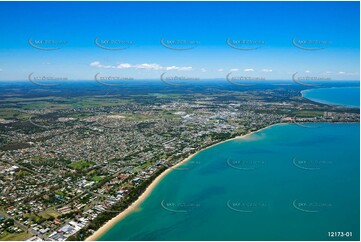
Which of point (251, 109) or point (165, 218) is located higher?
point (251, 109)

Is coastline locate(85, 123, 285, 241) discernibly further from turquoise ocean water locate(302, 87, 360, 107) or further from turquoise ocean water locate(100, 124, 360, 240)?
turquoise ocean water locate(302, 87, 360, 107)

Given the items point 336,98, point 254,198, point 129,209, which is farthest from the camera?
point 336,98

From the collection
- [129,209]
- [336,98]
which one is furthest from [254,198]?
[336,98]

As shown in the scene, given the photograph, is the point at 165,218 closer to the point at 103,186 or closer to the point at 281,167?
the point at 103,186

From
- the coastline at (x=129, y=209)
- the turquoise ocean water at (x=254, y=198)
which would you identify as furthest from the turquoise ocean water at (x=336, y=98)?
the coastline at (x=129, y=209)

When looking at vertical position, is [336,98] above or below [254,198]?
above

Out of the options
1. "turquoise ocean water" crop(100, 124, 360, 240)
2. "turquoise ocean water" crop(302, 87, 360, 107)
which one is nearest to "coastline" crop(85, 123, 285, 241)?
"turquoise ocean water" crop(100, 124, 360, 240)

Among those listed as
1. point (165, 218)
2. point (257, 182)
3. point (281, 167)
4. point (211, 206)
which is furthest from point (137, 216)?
point (281, 167)

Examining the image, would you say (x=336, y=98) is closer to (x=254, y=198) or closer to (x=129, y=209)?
(x=254, y=198)

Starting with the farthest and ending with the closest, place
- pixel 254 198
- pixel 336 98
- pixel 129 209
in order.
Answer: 1. pixel 336 98
2. pixel 254 198
3. pixel 129 209

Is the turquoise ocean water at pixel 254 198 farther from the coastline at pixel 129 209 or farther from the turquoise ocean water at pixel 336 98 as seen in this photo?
the turquoise ocean water at pixel 336 98
